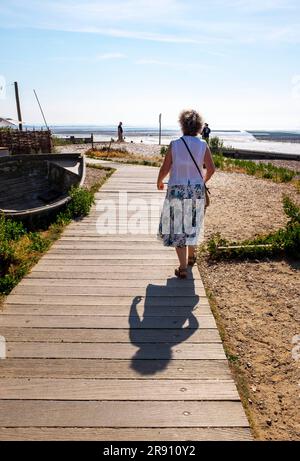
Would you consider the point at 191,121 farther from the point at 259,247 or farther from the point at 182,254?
the point at 259,247

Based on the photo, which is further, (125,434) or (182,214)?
(182,214)

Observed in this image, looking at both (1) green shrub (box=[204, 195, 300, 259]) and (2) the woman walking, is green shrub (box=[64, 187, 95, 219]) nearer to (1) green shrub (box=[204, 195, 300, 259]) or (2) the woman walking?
(1) green shrub (box=[204, 195, 300, 259])

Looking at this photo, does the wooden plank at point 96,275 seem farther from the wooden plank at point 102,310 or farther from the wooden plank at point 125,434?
the wooden plank at point 125,434

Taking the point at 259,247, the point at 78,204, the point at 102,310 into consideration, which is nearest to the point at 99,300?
the point at 102,310

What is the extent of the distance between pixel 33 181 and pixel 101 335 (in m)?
10.1

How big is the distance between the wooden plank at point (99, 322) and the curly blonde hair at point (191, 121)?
2.17 m

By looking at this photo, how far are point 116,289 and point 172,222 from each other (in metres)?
→ 1.12

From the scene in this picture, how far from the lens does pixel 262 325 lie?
3.95 meters

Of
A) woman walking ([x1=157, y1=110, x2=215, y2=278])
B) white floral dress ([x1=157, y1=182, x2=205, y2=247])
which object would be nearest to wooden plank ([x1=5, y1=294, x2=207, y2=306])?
woman walking ([x1=157, y1=110, x2=215, y2=278])

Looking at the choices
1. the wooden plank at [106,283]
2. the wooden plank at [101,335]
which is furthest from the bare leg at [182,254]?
the wooden plank at [101,335]

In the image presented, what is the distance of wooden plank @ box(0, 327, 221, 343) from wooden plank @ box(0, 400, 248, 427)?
83 centimetres

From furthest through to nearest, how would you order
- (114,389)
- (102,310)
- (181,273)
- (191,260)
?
(191,260)
(181,273)
(102,310)
(114,389)

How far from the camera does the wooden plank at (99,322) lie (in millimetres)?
3746

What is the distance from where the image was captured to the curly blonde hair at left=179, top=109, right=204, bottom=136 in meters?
4.28
